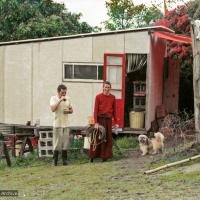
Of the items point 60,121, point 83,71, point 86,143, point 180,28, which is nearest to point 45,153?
point 86,143

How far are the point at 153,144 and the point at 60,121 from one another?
208 centimetres

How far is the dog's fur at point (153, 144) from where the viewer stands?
40.4 ft

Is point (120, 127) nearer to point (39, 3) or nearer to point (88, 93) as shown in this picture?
point (88, 93)

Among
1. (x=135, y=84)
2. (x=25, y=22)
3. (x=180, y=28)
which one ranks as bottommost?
(x=135, y=84)

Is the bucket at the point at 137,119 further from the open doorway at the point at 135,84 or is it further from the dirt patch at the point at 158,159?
the dirt patch at the point at 158,159

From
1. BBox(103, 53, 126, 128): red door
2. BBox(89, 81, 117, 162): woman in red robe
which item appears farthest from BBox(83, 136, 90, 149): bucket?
BBox(103, 53, 126, 128): red door

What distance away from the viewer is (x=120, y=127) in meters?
15.3

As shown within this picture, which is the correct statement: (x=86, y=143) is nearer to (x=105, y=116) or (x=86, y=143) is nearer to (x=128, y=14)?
(x=105, y=116)

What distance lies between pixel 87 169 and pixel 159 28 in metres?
5.52

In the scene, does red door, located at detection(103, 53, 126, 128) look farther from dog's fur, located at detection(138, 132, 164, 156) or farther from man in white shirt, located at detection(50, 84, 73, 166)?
man in white shirt, located at detection(50, 84, 73, 166)

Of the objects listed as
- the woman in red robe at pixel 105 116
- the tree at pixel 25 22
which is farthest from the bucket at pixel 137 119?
the tree at pixel 25 22

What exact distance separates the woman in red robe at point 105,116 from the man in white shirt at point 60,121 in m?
0.57

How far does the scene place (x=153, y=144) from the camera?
12.4 meters

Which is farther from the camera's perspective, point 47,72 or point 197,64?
point 47,72
